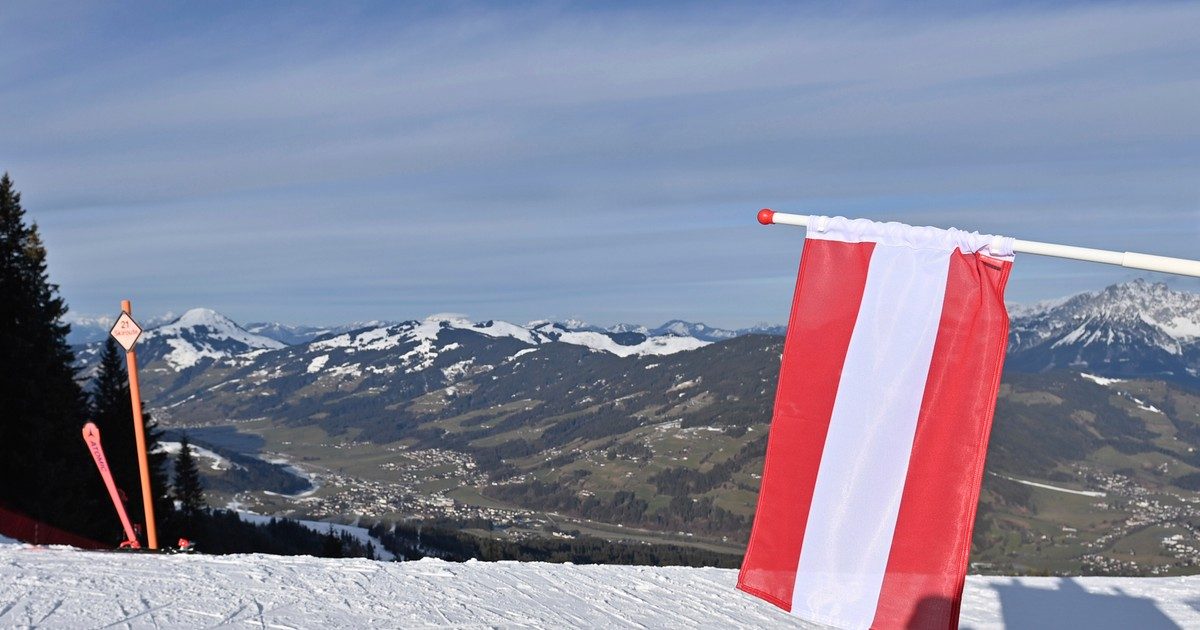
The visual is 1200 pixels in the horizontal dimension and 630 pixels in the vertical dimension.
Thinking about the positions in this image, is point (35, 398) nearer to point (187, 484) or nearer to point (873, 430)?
point (873, 430)

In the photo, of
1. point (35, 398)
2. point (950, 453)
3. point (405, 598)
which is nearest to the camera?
point (950, 453)

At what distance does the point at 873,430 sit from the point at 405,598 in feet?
22.6

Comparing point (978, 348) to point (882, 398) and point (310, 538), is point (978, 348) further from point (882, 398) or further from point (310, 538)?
point (310, 538)

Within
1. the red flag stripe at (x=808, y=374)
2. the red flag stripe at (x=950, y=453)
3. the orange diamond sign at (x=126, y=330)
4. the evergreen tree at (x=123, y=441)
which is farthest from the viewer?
the evergreen tree at (x=123, y=441)

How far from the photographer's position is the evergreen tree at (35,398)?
33812mm

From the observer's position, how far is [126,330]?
16422mm

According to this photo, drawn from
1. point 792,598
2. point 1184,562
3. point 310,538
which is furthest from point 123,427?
point 1184,562

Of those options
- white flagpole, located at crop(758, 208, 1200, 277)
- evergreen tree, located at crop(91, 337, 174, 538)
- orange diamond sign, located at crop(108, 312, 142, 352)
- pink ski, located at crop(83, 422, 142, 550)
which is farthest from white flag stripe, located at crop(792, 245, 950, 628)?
evergreen tree, located at crop(91, 337, 174, 538)

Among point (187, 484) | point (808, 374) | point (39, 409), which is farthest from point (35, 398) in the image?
point (187, 484)

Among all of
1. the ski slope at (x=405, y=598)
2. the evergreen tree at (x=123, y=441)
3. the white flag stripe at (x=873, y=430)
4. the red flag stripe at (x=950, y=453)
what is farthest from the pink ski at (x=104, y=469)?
the evergreen tree at (x=123, y=441)

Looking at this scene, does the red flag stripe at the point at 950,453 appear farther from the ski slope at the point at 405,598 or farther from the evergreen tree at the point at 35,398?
the evergreen tree at the point at 35,398

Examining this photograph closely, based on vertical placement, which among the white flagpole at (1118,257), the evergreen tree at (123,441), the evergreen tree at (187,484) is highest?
the white flagpole at (1118,257)

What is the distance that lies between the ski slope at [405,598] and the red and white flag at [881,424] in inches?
191

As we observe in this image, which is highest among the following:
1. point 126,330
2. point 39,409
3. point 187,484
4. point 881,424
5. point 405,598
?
point 881,424
